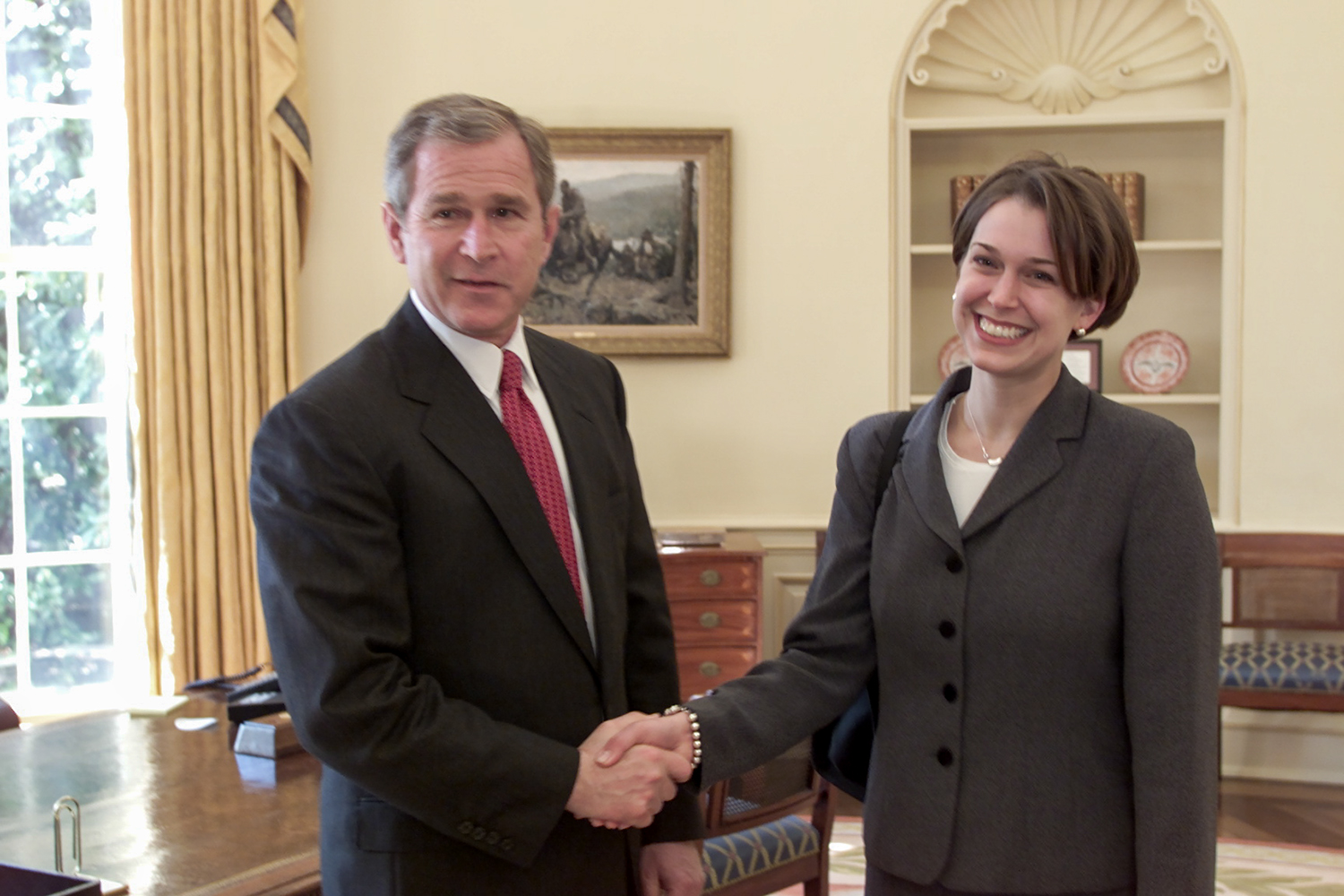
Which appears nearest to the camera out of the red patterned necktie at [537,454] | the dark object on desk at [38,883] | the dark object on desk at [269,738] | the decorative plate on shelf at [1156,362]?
the dark object on desk at [38,883]

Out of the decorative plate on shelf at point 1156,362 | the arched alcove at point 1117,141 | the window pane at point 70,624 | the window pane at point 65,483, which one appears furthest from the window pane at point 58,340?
the decorative plate on shelf at point 1156,362

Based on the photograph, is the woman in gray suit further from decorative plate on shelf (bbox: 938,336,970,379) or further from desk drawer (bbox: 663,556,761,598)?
decorative plate on shelf (bbox: 938,336,970,379)

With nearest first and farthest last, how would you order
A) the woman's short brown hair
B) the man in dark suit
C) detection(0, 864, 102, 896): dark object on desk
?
detection(0, 864, 102, 896): dark object on desk < the man in dark suit < the woman's short brown hair

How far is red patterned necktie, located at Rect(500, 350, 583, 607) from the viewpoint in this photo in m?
1.64

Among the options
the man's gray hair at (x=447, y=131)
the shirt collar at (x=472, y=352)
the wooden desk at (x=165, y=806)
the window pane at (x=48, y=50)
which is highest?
the window pane at (x=48, y=50)

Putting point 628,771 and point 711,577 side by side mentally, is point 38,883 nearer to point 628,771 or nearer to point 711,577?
point 628,771

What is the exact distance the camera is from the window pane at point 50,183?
4.59 m

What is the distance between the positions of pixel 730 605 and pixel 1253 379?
2.32 m

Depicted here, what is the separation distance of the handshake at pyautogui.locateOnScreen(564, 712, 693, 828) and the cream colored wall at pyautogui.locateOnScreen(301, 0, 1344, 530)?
3.27 metres

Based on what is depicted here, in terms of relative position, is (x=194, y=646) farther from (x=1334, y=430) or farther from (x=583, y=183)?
(x=1334, y=430)

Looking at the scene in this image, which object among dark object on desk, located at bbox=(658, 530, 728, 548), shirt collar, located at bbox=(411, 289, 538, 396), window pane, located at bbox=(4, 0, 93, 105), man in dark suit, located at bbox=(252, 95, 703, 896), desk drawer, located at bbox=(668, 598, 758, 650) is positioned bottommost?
desk drawer, located at bbox=(668, 598, 758, 650)

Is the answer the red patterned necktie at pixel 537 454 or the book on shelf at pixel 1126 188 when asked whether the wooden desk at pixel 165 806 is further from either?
the book on shelf at pixel 1126 188

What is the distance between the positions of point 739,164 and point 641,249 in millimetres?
541

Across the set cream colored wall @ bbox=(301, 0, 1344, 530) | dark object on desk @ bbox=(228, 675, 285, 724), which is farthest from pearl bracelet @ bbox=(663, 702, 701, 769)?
cream colored wall @ bbox=(301, 0, 1344, 530)
